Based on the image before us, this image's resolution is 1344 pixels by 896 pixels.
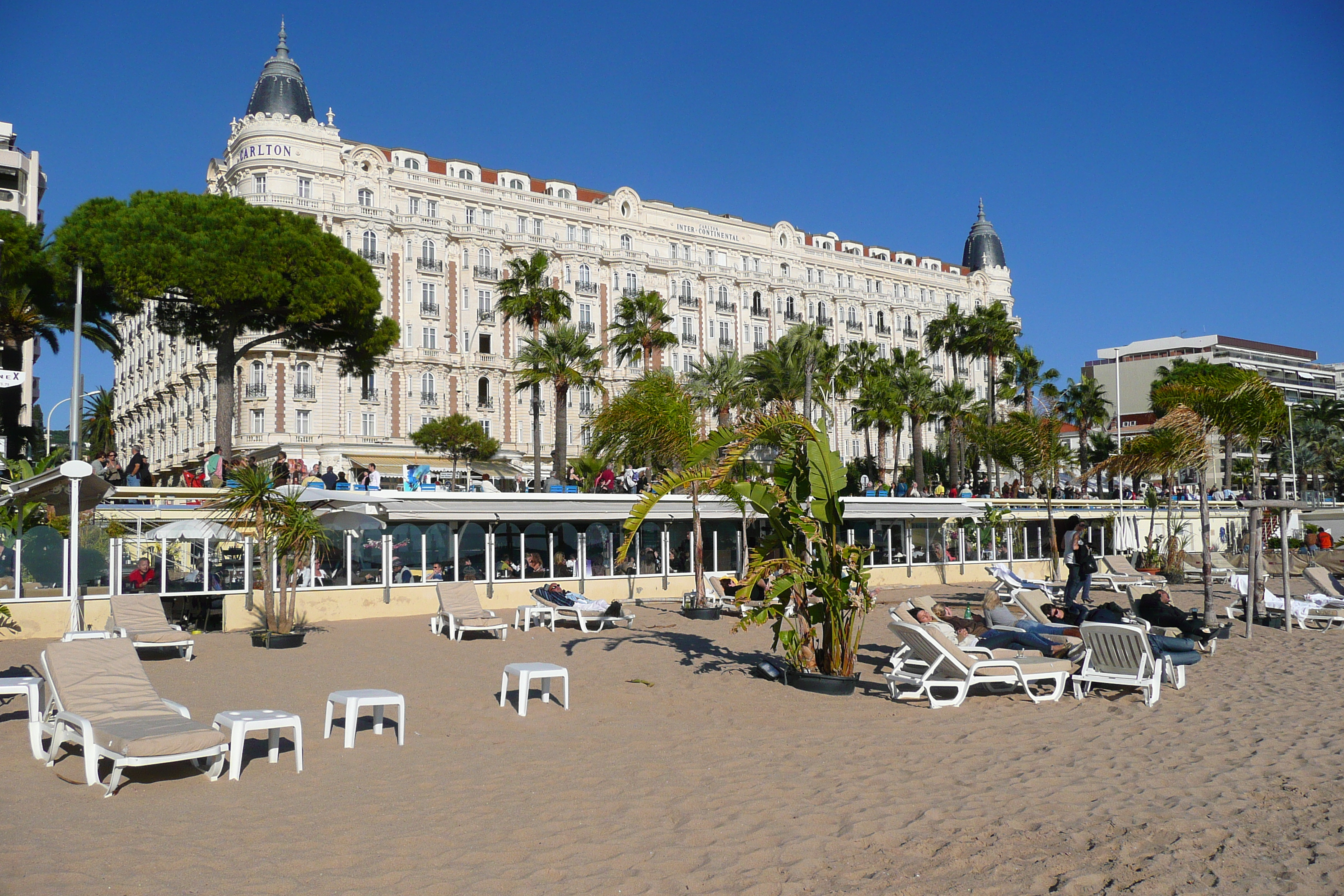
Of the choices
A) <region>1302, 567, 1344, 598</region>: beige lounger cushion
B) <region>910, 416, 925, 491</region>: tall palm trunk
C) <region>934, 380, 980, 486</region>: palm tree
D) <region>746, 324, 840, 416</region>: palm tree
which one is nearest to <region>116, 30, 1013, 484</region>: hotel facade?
<region>746, 324, 840, 416</region>: palm tree

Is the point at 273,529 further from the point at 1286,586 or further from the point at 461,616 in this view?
the point at 1286,586

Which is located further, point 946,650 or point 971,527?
point 971,527

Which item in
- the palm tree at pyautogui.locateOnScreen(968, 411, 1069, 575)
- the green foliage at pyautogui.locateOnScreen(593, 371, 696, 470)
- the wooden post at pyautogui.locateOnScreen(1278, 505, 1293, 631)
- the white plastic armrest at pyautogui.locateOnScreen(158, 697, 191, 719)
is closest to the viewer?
the white plastic armrest at pyautogui.locateOnScreen(158, 697, 191, 719)

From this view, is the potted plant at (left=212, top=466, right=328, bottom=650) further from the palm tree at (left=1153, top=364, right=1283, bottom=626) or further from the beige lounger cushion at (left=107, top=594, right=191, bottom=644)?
the palm tree at (left=1153, top=364, right=1283, bottom=626)

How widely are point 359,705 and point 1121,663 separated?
6899 mm

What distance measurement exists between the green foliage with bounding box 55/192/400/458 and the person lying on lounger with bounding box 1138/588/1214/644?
20.5m

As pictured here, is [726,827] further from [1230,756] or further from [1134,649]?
[1134,649]

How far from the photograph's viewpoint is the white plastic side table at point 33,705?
22.5 ft

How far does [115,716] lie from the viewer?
6625 mm

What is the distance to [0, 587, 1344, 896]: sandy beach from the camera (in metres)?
4.59

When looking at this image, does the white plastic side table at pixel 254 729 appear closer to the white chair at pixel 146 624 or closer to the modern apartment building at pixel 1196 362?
the white chair at pixel 146 624

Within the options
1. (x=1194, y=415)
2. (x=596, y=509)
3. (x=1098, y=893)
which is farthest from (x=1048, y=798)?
(x=596, y=509)

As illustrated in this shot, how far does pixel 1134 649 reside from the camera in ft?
30.7

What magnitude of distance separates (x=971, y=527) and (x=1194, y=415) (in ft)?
35.3
